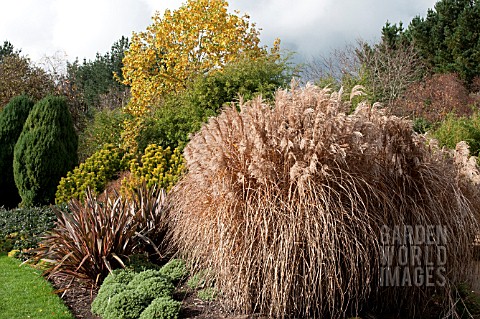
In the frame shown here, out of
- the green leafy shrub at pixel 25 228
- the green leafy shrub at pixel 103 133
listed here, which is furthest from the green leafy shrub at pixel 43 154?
the green leafy shrub at pixel 103 133

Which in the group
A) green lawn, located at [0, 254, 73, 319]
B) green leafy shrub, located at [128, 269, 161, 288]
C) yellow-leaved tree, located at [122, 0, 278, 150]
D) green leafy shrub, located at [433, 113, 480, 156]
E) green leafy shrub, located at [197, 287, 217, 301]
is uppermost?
yellow-leaved tree, located at [122, 0, 278, 150]

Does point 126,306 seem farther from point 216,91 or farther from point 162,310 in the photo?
point 216,91

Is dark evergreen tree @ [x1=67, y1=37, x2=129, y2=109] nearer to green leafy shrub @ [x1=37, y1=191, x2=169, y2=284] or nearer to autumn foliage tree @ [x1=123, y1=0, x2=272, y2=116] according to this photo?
autumn foliage tree @ [x1=123, y1=0, x2=272, y2=116]

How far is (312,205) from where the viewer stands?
14.0ft

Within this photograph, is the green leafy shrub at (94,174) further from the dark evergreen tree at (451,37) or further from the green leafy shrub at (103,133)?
the dark evergreen tree at (451,37)

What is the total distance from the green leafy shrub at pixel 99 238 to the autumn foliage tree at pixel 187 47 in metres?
7.83

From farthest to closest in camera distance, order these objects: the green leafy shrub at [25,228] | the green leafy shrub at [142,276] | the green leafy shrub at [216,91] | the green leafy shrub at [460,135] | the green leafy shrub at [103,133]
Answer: the green leafy shrub at [103,133]
the green leafy shrub at [460,135]
the green leafy shrub at [216,91]
the green leafy shrub at [25,228]
the green leafy shrub at [142,276]

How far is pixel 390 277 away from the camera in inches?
190

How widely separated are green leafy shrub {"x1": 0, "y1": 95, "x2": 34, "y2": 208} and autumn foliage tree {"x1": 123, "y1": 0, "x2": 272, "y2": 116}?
9.38 ft

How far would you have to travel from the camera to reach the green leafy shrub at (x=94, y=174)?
11.0 metres

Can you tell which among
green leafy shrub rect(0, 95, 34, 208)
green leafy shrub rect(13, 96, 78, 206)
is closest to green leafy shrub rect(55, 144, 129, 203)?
green leafy shrub rect(13, 96, 78, 206)

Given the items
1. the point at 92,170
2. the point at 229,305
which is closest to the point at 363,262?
the point at 229,305

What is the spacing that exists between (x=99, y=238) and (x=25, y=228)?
136 inches

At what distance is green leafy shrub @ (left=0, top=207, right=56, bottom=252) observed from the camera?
26.3 feet
